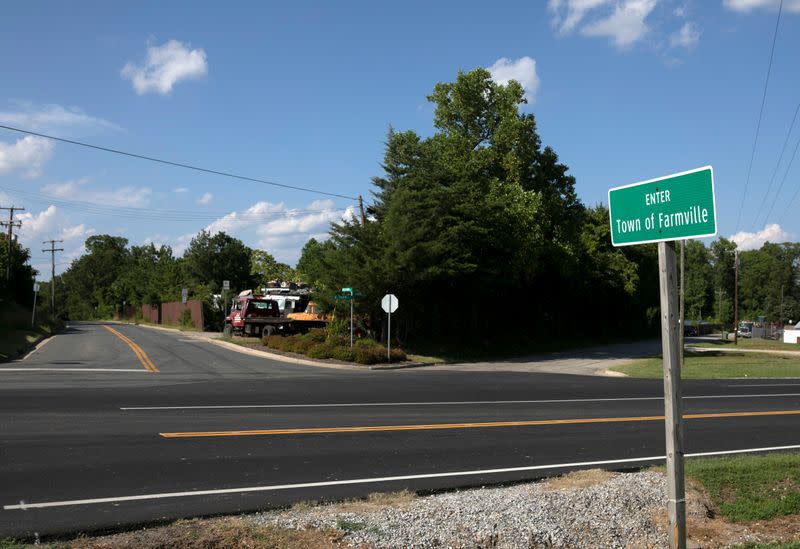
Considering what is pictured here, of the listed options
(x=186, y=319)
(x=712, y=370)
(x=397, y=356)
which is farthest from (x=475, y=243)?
(x=186, y=319)

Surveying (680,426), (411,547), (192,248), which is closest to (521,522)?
(411,547)

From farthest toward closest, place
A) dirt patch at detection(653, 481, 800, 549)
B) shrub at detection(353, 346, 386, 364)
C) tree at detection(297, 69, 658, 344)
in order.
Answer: tree at detection(297, 69, 658, 344) < shrub at detection(353, 346, 386, 364) < dirt patch at detection(653, 481, 800, 549)

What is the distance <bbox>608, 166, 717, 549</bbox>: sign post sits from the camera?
188 inches

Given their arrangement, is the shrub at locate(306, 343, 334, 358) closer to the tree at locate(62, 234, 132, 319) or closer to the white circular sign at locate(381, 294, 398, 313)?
the white circular sign at locate(381, 294, 398, 313)

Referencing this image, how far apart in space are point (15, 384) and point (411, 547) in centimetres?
1528

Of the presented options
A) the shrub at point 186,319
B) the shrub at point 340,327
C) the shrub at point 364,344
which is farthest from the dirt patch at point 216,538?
the shrub at point 186,319

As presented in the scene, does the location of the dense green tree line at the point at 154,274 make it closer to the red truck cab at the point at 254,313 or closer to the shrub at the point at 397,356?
the red truck cab at the point at 254,313

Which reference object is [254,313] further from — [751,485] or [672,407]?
[672,407]

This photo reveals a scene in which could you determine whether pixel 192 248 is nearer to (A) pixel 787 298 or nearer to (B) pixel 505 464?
(B) pixel 505 464

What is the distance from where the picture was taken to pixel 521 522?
616 cm

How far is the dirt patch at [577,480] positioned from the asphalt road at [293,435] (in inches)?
24.5

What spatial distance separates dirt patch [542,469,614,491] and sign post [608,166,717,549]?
2.40 meters

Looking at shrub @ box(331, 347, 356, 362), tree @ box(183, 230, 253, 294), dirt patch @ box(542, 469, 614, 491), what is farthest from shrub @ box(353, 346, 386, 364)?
tree @ box(183, 230, 253, 294)

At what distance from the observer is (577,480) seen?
307 inches
